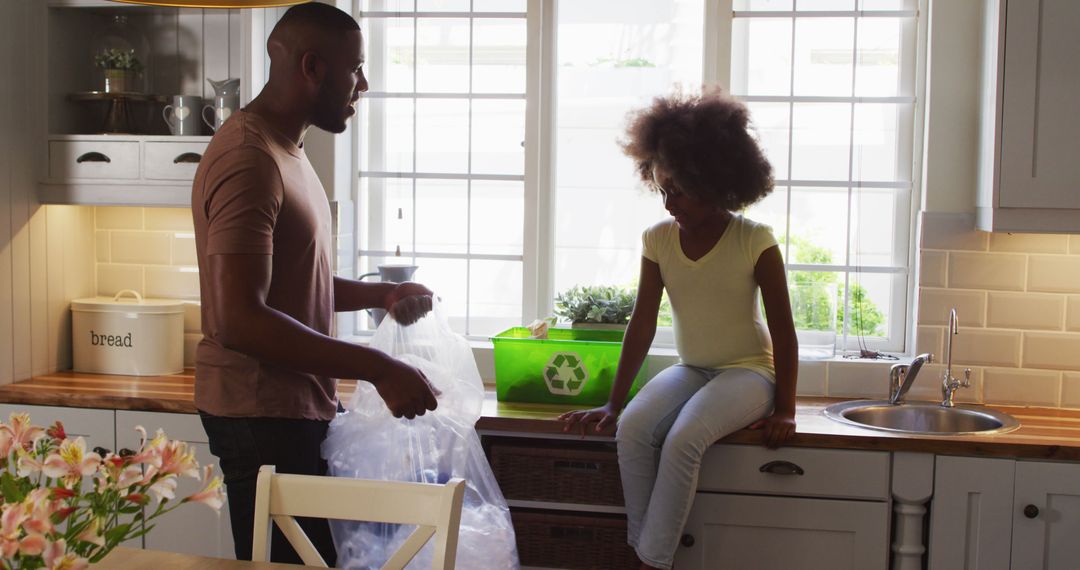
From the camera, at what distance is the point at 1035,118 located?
114 inches

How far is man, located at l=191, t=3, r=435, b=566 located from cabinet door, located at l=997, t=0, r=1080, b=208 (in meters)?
1.73

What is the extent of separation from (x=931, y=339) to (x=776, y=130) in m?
0.79

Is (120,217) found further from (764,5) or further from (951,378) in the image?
(951,378)

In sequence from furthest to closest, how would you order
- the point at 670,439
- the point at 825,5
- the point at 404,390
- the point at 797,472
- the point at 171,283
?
1. the point at 171,283
2. the point at 825,5
3. the point at 797,472
4. the point at 670,439
5. the point at 404,390

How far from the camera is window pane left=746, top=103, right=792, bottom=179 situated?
3.40m

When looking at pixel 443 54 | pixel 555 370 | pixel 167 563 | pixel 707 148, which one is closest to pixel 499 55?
pixel 443 54

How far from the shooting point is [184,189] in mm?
3283

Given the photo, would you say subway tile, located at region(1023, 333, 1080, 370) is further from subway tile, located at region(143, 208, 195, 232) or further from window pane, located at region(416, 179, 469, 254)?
subway tile, located at region(143, 208, 195, 232)

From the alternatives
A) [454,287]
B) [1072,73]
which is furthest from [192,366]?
[1072,73]

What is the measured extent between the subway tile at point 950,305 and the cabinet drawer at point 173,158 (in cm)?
221

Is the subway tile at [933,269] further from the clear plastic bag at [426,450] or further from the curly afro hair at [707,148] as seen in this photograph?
the clear plastic bag at [426,450]

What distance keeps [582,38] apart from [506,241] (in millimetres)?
702

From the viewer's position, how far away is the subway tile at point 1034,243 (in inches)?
126

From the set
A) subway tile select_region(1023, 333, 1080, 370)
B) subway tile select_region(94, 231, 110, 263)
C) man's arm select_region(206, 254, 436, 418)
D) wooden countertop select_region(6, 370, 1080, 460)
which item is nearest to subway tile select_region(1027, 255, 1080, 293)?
subway tile select_region(1023, 333, 1080, 370)
